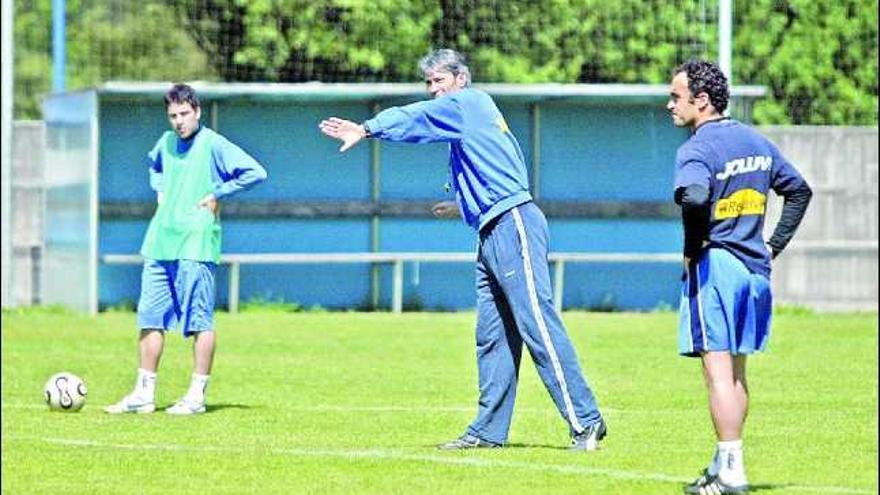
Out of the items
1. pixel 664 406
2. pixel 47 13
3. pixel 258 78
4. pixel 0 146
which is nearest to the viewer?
pixel 664 406

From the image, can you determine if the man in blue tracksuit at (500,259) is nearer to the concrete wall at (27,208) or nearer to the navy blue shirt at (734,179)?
the navy blue shirt at (734,179)

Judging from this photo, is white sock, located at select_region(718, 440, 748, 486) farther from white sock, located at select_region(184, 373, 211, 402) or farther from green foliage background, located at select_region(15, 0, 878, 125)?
green foliage background, located at select_region(15, 0, 878, 125)

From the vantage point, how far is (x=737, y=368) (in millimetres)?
10828

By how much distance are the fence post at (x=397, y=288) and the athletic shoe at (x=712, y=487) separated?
17213 millimetres

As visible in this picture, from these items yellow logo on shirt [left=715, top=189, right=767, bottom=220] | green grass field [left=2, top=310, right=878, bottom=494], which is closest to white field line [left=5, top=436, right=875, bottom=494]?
green grass field [left=2, top=310, right=878, bottom=494]

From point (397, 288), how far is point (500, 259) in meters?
15.3

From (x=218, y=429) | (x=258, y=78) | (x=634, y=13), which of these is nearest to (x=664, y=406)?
(x=218, y=429)

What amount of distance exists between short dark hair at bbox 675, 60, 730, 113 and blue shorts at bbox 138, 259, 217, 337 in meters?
5.66

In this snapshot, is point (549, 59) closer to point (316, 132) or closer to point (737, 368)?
point (316, 132)

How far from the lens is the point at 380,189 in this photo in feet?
94.9

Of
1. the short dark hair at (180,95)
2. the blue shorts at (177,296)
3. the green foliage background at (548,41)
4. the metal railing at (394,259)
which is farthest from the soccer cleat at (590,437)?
the green foliage background at (548,41)

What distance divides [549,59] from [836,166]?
6868mm

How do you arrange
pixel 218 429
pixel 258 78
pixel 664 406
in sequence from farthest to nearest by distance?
1. pixel 258 78
2. pixel 664 406
3. pixel 218 429

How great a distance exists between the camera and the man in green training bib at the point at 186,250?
614 inches
